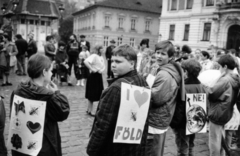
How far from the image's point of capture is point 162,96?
3166mm

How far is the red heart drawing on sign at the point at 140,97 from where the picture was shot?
8.03 ft

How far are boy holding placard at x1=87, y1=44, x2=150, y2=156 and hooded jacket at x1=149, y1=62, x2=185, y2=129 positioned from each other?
0.64 m

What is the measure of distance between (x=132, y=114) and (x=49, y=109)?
916 mm

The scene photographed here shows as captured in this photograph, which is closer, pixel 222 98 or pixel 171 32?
pixel 222 98

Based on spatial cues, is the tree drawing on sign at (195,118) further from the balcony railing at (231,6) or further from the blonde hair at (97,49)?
the balcony railing at (231,6)

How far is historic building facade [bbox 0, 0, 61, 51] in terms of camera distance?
25870mm

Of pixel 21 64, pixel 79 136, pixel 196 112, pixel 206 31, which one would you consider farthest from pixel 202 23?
pixel 196 112

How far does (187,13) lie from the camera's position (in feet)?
112

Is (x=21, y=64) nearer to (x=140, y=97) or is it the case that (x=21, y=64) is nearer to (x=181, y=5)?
(x=140, y=97)

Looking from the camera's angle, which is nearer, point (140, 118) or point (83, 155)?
point (140, 118)

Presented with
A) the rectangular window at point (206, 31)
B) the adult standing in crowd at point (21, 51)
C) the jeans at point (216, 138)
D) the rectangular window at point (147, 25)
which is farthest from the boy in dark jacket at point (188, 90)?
the rectangular window at point (147, 25)

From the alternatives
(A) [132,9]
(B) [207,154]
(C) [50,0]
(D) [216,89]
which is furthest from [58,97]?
(A) [132,9]

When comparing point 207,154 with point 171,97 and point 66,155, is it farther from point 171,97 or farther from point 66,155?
point 66,155

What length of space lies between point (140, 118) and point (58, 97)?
93 cm
